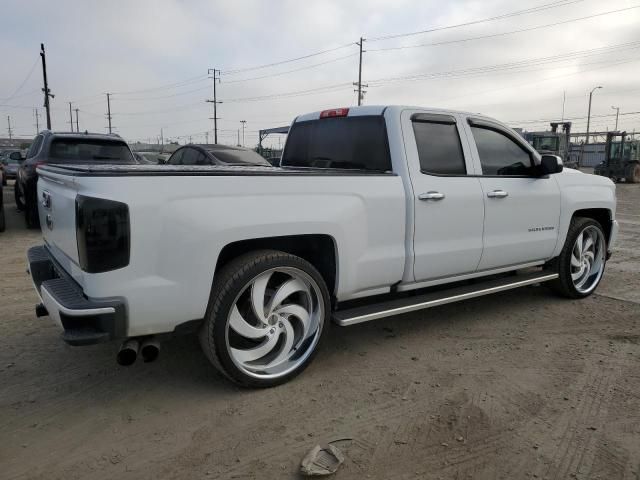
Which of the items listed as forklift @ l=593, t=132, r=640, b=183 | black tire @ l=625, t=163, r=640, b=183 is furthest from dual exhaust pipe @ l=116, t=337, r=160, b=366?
black tire @ l=625, t=163, r=640, b=183

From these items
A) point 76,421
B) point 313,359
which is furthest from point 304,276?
point 76,421

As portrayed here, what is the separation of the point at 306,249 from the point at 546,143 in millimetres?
26788

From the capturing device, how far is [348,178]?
3365 mm

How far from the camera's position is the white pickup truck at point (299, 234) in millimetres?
2605

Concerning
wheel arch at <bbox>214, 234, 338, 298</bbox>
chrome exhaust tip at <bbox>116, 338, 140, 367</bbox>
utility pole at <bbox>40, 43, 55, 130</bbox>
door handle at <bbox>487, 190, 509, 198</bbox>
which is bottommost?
chrome exhaust tip at <bbox>116, 338, 140, 367</bbox>

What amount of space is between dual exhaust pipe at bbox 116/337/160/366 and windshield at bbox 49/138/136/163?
267 inches

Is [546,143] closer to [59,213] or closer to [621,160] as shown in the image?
[621,160]

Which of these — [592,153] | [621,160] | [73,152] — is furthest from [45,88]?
[592,153]

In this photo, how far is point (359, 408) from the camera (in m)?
3.04

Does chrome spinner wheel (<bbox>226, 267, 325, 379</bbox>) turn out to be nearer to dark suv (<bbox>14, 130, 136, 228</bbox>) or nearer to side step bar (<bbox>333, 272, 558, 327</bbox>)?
side step bar (<bbox>333, 272, 558, 327</bbox>)

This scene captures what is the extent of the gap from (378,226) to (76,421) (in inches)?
87.2

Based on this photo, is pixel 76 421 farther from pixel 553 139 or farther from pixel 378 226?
pixel 553 139

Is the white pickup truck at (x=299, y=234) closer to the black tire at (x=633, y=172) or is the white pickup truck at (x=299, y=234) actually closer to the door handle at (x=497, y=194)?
the door handle at (x=497, y=194)

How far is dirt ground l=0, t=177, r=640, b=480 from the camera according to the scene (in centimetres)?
251
